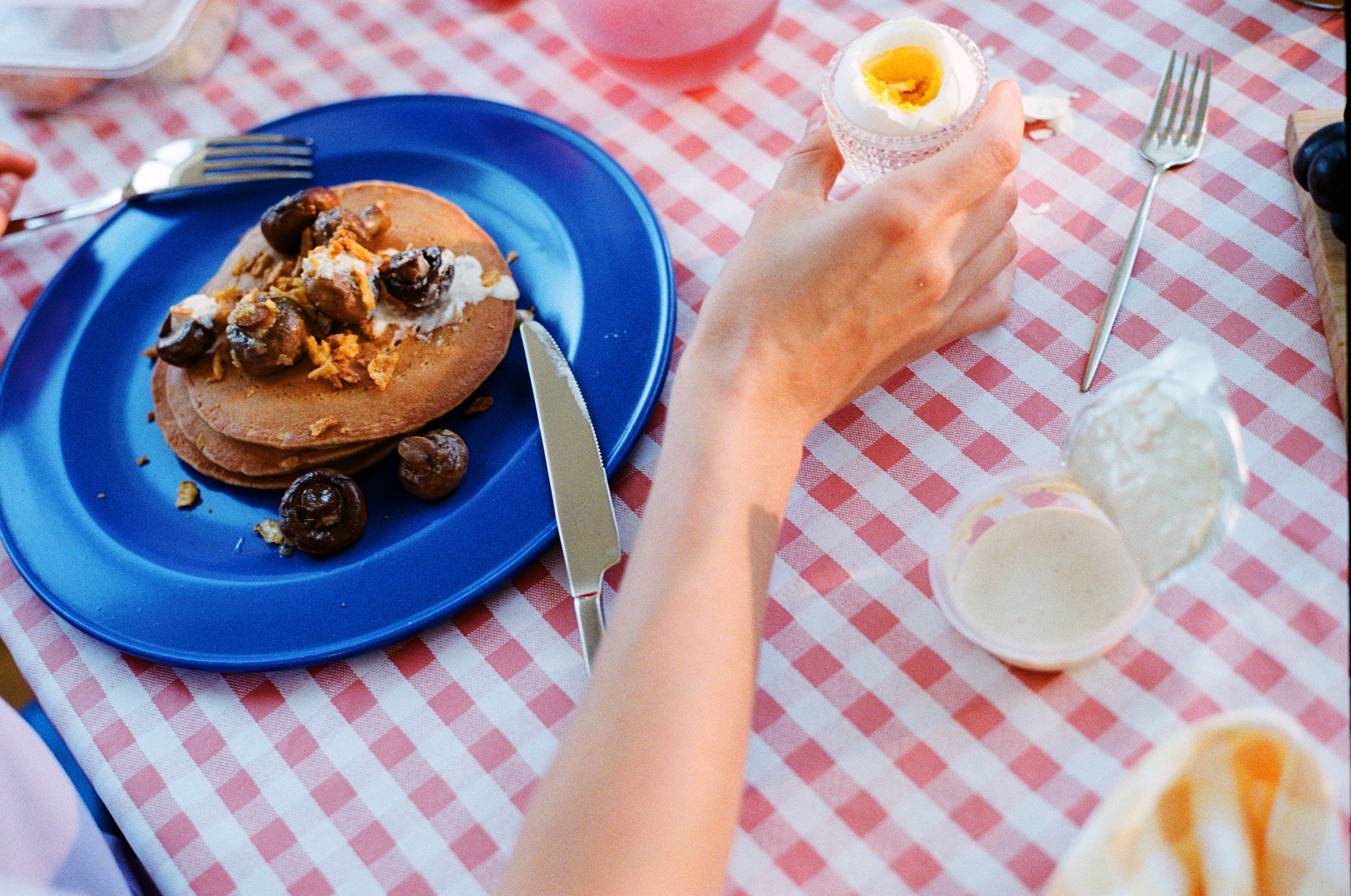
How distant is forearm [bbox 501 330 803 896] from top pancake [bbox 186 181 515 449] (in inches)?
14.5

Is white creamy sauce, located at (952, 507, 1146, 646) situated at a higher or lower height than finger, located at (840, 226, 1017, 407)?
lower

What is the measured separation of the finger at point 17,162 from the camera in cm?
165

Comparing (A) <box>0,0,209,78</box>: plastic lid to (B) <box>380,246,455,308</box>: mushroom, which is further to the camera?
(A) <box>0,0,209,78</box>: plastic lid

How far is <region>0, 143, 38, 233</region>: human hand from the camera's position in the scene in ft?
5.38

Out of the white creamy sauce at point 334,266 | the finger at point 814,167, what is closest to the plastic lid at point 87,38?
the white creamy sauce at point 334,266

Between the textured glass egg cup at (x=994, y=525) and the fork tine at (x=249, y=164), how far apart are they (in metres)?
1.16

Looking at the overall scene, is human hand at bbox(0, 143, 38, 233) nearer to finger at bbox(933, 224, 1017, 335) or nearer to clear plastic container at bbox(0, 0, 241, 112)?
clear plastic container at bbox(0, 0, 241, 112)

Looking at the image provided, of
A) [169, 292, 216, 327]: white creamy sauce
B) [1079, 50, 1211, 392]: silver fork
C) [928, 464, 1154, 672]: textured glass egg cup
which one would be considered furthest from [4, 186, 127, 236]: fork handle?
[1079, 50, 1211, 392]: silver fork

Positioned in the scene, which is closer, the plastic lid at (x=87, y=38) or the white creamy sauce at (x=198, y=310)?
the white creamy sauce at (x=198, y=310)

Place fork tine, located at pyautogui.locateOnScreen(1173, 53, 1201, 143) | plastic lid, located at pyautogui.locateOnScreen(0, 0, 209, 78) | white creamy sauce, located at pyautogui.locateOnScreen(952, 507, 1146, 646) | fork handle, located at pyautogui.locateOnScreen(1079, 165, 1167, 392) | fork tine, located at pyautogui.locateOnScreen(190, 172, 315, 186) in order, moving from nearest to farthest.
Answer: white creamy sauce, located at pyautogui.locateOnScreen(952, 507, 1146, 646) < fork handle, located at pyautogui.locateOnScreen(1079, 165, 1167, 392) < fork tine, located at pyautogui.locateOnScreen(1173, 53, 1201, 143) < fork tine, located at pyautogui.locateOnScreen(190, 172, 315, 186) < plastic lid, located at pyautogui.locateOnScreen(0, 0, 209, 78)

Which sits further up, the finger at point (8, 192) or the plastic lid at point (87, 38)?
the plastic lid at point (87, 38)

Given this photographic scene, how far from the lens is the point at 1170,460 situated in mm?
793

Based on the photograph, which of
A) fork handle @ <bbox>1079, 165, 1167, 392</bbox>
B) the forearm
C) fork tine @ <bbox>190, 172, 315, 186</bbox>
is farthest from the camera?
fork tine @ <bbox>190, 172, 315, 186</bbox>

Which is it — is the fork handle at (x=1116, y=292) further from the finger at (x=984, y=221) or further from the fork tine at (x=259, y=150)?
the fork tine at (x=259, y=150)
